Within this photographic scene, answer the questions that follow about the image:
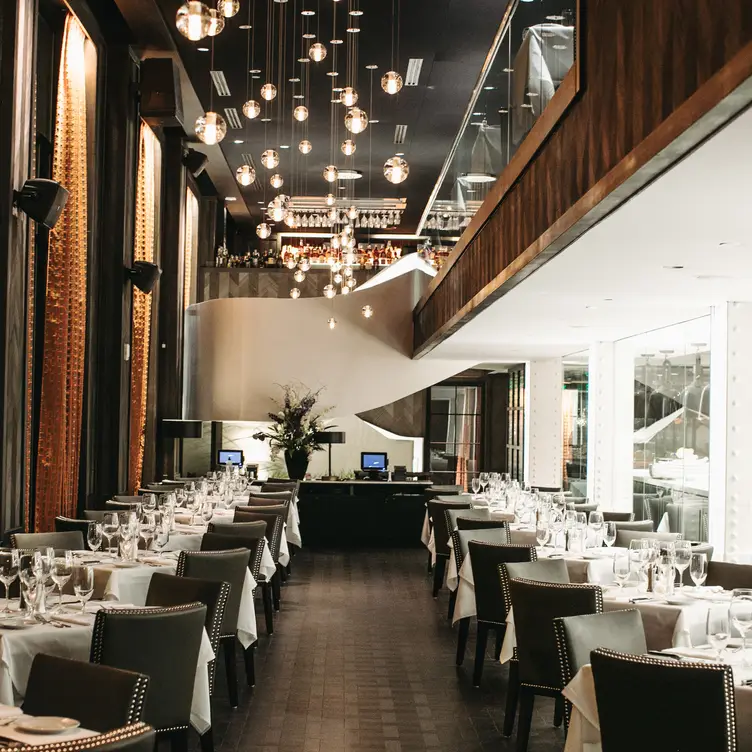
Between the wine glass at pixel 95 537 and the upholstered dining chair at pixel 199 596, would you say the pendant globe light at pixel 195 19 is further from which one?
the wine glass at pixel 95 537

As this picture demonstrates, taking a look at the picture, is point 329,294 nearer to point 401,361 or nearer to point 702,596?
point 401,361

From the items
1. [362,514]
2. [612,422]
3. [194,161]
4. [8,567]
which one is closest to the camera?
[8,567]

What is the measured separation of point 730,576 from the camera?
6.13 meters

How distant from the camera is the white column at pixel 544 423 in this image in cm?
1630

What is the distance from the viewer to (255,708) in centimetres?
591

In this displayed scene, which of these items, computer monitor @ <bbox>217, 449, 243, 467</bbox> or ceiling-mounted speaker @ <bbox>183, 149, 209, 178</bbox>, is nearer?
ceiling-mounted speaker @ <bbox>183, 149, 209, 178</bbox>

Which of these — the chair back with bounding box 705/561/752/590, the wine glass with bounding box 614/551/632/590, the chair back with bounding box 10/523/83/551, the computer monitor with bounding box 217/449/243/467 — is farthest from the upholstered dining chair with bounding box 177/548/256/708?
the computer monitor with bounding box 217/449/243/467

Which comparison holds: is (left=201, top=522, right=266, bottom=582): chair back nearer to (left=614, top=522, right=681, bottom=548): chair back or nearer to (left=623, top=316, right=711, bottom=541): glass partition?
(left=614, top=522, right=681, bottom=548): chair back

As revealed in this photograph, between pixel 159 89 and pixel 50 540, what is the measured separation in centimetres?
708

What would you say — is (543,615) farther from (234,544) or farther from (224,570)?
(234,544)

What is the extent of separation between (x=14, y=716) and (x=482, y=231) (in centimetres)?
571

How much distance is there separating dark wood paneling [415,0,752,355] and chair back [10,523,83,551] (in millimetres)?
3544

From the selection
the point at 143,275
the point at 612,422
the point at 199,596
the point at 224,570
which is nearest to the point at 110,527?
the point at 224,570

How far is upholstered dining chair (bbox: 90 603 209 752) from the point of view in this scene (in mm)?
3943
